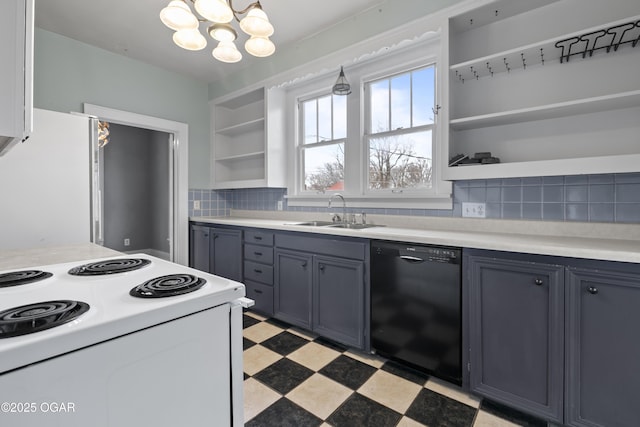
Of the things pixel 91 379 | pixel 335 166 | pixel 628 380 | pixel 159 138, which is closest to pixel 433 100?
pixel 335 166

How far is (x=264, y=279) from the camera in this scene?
2.89 m

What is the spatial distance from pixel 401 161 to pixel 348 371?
1.74 metres

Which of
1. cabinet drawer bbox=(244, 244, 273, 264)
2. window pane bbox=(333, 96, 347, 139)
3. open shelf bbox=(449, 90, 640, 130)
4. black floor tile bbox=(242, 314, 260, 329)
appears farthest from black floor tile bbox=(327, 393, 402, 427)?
window pane bbox=(333, 96, 347, 139)

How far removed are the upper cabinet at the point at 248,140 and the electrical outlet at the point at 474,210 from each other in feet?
6.41

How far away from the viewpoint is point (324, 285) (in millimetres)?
2414

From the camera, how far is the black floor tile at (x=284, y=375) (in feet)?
6.11

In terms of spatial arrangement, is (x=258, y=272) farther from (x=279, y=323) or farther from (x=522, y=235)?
(x=522, y=235)

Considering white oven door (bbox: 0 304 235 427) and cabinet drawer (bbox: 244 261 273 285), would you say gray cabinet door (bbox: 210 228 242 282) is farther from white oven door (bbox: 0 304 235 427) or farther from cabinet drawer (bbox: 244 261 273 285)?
white oven door (bbox: 0 304 235 427)

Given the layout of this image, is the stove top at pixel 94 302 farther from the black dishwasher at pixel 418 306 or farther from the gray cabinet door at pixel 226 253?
the gray cabinet door at pixel 226 253

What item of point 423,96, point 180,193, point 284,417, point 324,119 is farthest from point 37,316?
point 180,193

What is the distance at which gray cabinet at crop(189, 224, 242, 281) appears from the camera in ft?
10.4

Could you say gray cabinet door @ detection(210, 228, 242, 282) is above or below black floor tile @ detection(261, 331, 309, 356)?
above

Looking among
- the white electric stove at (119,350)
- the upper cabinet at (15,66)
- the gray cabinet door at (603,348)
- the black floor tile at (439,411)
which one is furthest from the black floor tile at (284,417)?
the upper cabinet at (15,66)

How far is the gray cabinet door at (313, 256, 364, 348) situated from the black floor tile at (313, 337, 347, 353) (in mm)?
67
